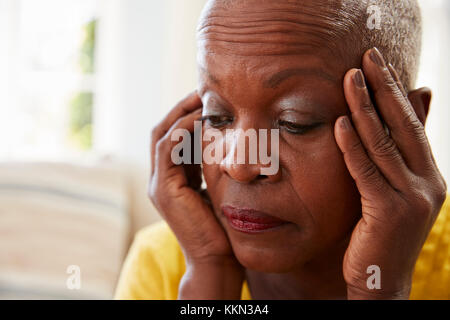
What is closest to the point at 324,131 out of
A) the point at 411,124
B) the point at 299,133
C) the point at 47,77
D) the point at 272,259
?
the point at 299,133

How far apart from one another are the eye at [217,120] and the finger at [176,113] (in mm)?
136

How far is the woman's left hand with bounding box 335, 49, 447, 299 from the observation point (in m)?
0.83

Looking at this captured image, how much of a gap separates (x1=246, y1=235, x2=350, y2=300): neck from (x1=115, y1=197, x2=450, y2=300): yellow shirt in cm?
6

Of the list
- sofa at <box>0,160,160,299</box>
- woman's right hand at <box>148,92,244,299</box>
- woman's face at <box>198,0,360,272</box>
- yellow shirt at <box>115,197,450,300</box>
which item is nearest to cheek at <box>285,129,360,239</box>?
woman's face at <box>198,0,360,272</box>

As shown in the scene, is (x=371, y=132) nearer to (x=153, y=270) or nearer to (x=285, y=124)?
(x=285, y=124)

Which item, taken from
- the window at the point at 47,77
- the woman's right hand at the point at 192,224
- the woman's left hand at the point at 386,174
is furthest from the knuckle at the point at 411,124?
the window at the point at 47,77

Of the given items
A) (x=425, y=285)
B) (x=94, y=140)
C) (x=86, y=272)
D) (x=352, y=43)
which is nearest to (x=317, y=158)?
(x=352, y=43)

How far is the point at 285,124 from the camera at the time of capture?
857 mm

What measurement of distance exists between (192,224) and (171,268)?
26 centimetres

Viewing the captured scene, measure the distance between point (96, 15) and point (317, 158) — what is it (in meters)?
2.61

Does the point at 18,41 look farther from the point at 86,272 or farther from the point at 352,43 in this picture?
the point at 352,43

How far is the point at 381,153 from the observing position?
0.85 metres

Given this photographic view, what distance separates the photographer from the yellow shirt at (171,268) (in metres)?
1.21

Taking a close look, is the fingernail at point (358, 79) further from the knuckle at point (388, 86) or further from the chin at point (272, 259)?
the chin at point (272, 259)
